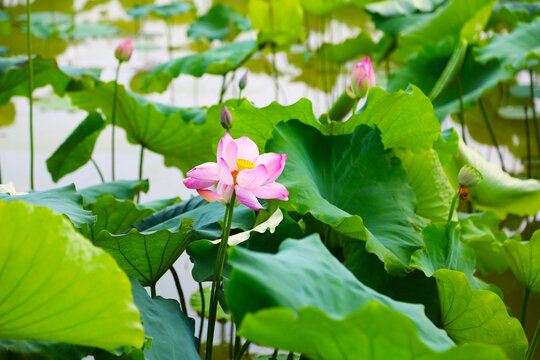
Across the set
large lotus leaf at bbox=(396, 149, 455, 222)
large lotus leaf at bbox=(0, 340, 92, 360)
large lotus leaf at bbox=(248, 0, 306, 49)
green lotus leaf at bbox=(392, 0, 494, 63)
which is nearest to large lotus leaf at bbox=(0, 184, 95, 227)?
large lotus leaf at bbox=(0, 340, 92, 360)

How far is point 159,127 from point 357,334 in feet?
3.08

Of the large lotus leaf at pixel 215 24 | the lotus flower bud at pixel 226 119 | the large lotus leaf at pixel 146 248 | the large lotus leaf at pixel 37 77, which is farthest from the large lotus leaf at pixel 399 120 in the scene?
the large lotus leaf at pixel 215 24

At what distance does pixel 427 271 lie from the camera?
0.80m

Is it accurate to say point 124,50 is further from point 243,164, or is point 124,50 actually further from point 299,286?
point 299,286

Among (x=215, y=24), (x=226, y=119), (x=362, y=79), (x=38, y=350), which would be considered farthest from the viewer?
(x=215, y=24)

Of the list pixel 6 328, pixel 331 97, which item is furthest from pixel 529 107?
pixel 6 328

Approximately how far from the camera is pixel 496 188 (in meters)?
1.35

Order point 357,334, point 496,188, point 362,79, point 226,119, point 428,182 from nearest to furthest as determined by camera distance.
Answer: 1. point 357,334
2. point 226,119
3. point 362,79
4. point 428,182
5. point 496,188

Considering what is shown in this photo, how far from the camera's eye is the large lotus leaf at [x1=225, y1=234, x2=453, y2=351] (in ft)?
1.63

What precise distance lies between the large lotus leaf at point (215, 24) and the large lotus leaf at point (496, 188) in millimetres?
1739

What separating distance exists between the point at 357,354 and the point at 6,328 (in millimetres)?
320

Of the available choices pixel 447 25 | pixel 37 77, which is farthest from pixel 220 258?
pixel 447 25

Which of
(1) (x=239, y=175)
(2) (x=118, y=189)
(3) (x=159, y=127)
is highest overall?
(1) (x=239, y=175)

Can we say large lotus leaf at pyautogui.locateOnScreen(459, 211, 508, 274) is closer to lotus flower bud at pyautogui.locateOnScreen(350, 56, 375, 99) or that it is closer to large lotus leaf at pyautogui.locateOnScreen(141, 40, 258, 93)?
Result: lotus flower bud at pyautogui.locateOnScreen(350, 56, 375, 99)
